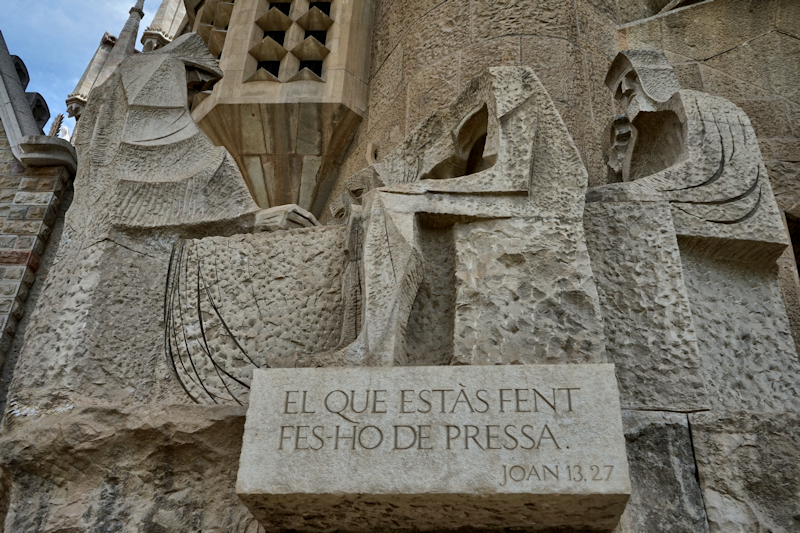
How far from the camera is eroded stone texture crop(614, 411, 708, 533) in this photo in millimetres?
2646

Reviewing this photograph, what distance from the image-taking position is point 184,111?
14.6 feet

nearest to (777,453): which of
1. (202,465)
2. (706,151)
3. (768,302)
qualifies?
(768,302)

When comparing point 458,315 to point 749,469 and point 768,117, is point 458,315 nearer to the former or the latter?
point 749,469

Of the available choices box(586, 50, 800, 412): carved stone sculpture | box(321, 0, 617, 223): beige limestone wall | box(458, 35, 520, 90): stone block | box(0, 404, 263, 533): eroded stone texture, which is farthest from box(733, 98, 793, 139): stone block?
box(0, 404, 263, 533): eroded stone texture

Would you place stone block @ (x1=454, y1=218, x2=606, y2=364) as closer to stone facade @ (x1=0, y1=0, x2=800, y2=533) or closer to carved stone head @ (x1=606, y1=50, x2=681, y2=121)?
stone facade @ (x1=0, y1=0, x2=800, y2=533)

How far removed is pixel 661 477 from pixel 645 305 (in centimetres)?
76

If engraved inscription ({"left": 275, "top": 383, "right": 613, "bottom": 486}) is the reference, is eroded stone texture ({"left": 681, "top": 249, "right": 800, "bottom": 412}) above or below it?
above

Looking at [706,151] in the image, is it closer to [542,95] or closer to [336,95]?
[542,95]

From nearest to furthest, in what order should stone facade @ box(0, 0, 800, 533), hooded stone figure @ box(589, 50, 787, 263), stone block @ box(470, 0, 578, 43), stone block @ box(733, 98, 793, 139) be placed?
1. stone facade @ box(0, 0, 800, 533)
2. hooded stone figure @ box(589, 50, 787, 263)
3. stone block @ box(733, 98, 793, 139)
4. stone block @ box(470, 0, 578, 43)

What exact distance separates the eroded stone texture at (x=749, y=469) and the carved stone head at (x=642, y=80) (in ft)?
5.97

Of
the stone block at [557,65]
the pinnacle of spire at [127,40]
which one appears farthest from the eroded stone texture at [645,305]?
the pinnacle of spire at [127,40]

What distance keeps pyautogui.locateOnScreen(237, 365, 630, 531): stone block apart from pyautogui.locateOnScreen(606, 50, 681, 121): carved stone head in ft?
6.64

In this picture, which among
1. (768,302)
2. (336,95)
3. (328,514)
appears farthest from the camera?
(336,95)

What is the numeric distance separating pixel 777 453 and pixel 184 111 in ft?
11.4
